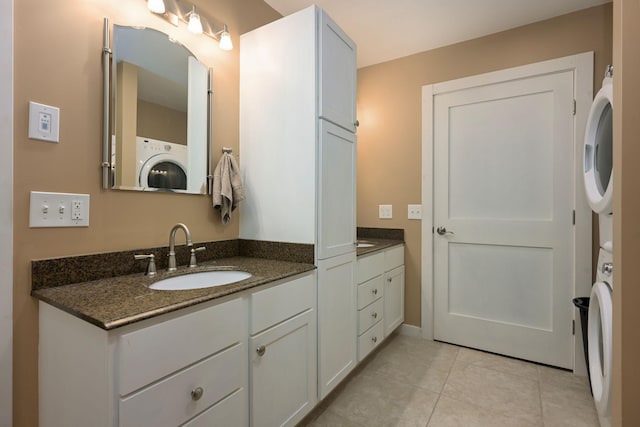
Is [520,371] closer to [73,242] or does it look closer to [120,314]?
[120,314]

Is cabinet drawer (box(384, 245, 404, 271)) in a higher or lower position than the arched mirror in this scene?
lower

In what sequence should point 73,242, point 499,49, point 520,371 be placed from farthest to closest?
point 499,49
point 520,371
point 73,242

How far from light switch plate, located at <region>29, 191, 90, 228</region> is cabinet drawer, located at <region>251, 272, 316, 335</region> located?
0.73 metres

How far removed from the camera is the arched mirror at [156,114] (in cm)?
128

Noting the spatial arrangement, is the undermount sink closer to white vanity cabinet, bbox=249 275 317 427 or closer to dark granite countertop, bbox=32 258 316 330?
dark granite countertop, bbox=32 258 316 330

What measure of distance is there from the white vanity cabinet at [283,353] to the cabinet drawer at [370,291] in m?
0.54

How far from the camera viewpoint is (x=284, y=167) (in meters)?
1.64

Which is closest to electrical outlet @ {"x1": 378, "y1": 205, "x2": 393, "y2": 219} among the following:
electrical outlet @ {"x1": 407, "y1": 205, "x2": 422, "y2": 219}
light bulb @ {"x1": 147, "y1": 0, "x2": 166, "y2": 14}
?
electrical outlet @ {"x1": 407, "y1": 205, "x2": 422, "y2": 219}

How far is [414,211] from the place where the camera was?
263 centimetres

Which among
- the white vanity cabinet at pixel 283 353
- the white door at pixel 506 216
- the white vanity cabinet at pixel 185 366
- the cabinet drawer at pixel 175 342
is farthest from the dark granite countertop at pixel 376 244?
the cabinet drawer at pixel 175 342

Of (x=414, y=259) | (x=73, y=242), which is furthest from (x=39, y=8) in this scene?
(x=414, y=259)

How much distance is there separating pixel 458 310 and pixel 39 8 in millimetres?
2968

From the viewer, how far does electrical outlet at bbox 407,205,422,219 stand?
261 centimetres

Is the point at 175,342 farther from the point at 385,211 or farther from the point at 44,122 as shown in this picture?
the point at 385,211
